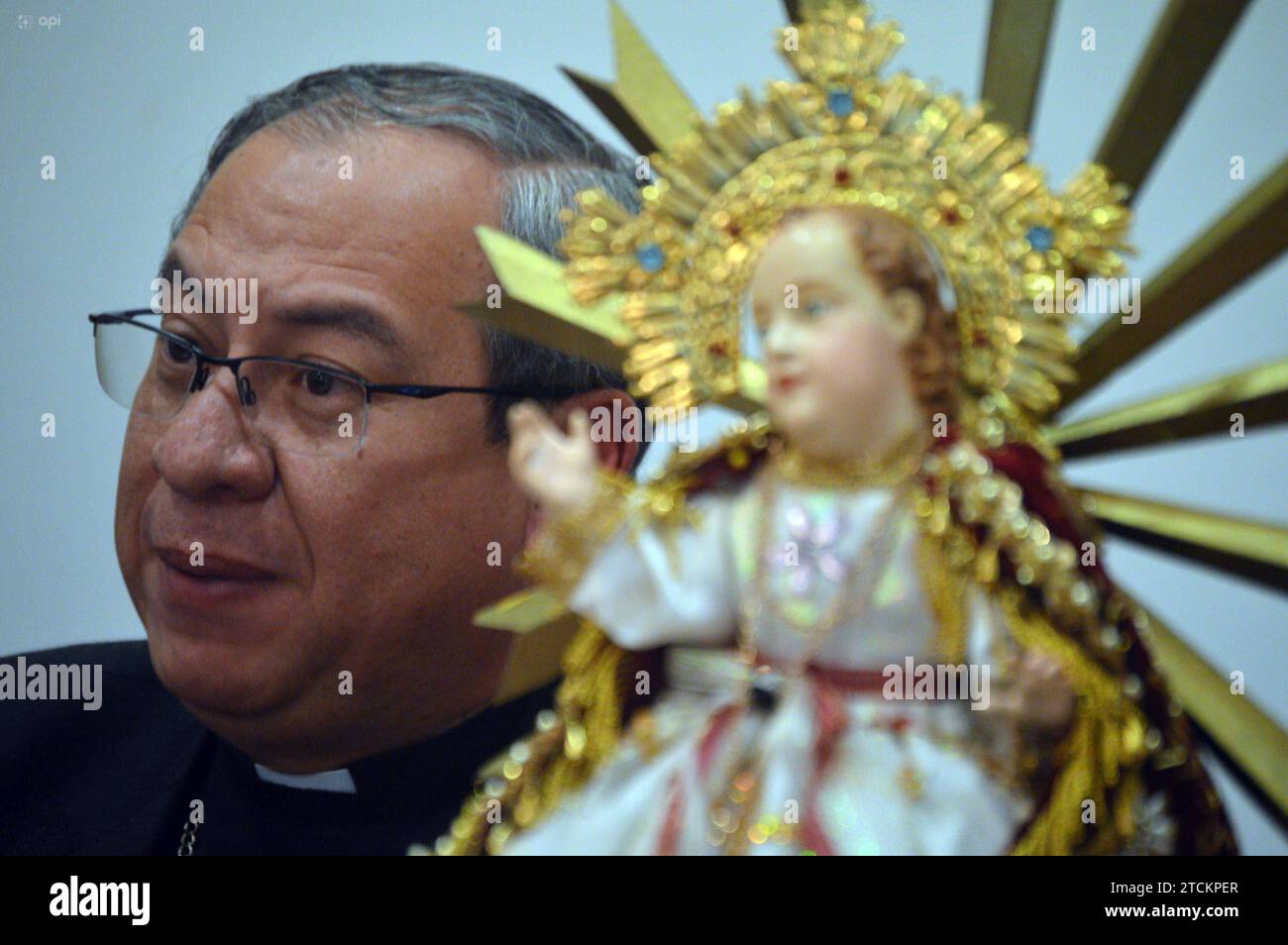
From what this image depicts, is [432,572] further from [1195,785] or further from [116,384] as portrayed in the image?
[1195,785]

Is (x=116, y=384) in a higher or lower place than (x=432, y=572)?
higher

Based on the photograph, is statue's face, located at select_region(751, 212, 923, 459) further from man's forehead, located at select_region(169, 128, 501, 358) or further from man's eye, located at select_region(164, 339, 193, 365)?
man's eye, located at select_region(164, 339, 193, 365)

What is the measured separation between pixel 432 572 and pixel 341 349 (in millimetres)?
280

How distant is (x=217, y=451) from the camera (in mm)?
1802

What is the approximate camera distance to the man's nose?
180cm

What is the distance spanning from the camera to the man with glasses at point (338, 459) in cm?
183

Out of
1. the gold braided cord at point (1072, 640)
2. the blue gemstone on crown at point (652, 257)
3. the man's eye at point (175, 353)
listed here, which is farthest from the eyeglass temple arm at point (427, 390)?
the gold braided cord at point (1072, 640)

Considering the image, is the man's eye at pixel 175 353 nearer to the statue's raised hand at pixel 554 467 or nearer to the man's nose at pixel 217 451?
the man's nose at pixel 217 451

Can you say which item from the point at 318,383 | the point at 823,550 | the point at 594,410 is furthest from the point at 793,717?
the point at 318,383

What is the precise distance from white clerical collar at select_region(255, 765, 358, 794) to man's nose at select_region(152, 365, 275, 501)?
0.40m

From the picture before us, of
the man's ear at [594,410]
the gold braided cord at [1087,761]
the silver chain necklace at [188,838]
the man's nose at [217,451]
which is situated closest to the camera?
the gold braided cord at [1087,761]

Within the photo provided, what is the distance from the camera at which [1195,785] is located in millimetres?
1481

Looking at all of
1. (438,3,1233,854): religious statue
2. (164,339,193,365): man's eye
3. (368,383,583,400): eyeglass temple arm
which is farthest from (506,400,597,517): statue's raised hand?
(164,339,193,365): man's eye
